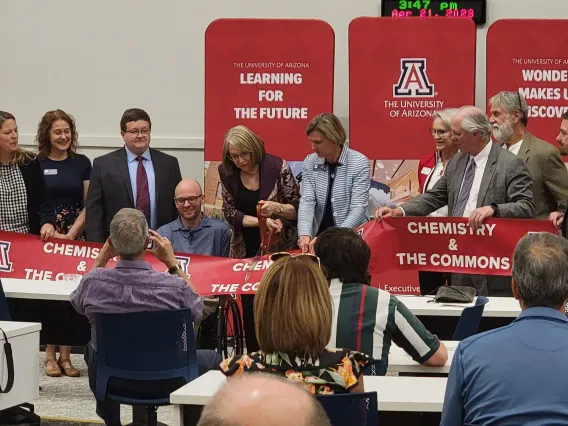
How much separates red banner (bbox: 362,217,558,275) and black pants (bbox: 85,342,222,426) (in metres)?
1.74

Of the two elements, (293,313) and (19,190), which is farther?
(19,190)

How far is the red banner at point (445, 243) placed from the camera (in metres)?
6.74

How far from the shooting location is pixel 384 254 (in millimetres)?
7059

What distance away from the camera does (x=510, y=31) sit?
27.9 feet

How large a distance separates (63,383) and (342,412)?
4565 millimetres

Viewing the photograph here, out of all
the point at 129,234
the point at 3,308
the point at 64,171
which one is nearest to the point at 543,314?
the point at 129,234

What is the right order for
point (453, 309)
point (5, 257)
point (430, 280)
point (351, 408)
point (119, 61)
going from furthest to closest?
point (119, 61) → point (5, 257) → point (430, 280) → point (453, 309) → point (351, 408)

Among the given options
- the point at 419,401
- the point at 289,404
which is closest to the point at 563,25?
the point at 419,401

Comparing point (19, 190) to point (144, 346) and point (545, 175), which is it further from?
point (545, 175)

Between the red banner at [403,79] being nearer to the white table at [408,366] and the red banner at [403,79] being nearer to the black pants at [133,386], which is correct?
the black pants at [133,386]

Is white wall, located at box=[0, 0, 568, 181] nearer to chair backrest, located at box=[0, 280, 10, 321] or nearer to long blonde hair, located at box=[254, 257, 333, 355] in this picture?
chair backrest, located at box=[0, 280, 10, 321]

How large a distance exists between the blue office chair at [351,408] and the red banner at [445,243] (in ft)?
11.4

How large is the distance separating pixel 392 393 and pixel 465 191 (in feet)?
10.3

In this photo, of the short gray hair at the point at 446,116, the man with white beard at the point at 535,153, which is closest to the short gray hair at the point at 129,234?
the man with white beard at the point at 535,153
